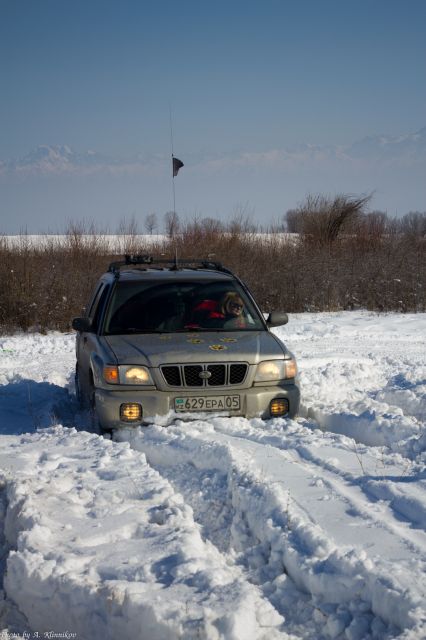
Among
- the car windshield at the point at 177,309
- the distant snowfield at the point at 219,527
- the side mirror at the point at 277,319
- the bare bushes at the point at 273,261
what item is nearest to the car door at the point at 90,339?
the car windshield at the point at 177,309

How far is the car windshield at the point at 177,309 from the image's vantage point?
27.0 feet

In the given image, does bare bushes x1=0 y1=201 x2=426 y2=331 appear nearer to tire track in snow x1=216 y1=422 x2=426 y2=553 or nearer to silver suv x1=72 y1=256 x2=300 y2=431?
silver suv x1=72 y1=256 x2=300 y2=431

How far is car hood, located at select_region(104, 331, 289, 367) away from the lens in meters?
7.44

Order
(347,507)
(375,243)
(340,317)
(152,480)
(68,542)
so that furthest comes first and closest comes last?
(375,243)
(340,317)
(152,480)
(347,507)
(68,542)

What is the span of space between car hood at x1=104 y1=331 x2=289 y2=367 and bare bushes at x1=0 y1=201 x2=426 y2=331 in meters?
11.5

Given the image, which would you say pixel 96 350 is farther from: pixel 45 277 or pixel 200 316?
pixel 45 277

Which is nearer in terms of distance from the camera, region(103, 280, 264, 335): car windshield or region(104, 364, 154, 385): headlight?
region(104, 364, 154, 385): headlight

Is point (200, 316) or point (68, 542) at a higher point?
point (200, 316)

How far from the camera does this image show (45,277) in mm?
19625

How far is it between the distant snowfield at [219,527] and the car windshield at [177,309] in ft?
3.85

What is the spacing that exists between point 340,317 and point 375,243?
8.04 meters

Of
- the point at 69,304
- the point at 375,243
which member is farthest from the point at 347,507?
the point at 375,243

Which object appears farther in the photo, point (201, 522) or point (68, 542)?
point (201, 522)

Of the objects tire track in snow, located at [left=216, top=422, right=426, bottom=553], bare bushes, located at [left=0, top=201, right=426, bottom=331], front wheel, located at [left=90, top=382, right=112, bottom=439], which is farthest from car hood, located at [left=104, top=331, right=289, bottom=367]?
bare bushes, located at [left=0, top=201, right=426, bottom=331]
